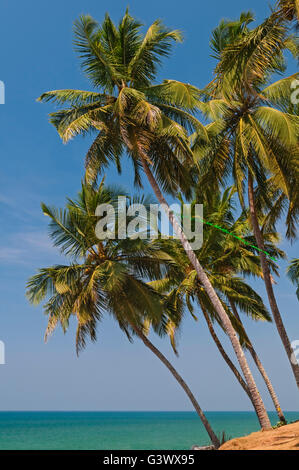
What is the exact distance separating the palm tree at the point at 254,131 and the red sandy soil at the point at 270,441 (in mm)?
2566

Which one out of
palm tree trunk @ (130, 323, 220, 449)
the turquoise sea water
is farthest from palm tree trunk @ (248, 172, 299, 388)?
the turquoise sea water

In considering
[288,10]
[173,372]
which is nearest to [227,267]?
[173,372]

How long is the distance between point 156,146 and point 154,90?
174 cm

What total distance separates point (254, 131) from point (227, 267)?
7842 millimetres

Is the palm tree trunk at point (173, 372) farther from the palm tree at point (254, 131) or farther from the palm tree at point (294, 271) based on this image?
the palm tree at point (294, 271)

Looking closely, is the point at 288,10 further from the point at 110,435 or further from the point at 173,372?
the point at 110,435

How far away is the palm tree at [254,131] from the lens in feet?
40.9

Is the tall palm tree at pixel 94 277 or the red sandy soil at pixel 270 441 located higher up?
the tall palm tree at pixel 94 277

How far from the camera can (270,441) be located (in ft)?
37.5

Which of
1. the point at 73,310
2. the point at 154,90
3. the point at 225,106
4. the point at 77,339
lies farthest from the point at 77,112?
the point at 77,339

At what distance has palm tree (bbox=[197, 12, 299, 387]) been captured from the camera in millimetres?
12469

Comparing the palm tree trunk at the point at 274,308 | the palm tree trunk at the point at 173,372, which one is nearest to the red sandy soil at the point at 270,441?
the palm tree trunk at the point at 274,308

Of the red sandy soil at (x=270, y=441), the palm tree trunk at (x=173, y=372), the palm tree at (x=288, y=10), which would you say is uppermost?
the palm tree at (x=288, y=10)
